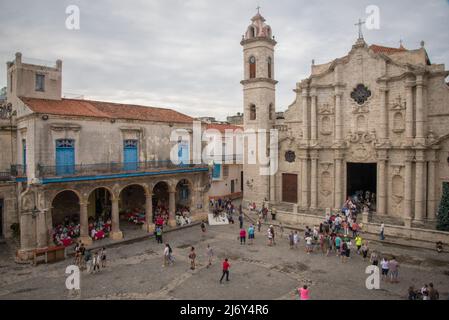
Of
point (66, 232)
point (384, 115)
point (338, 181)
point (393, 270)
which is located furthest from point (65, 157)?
point (384, 115)

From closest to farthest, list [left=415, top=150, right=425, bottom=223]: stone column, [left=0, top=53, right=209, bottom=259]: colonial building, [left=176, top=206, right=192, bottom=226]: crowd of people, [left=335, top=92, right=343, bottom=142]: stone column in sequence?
[left=0, top=53, right=209, bottom=259]: colonial building
[left=415, top=150, right=425, bottom=223]: stone column
[left=176, top=206, right=192, bottom=226]: crowd of people
[left=335, top=92, right=343, bottom=142]: stone column

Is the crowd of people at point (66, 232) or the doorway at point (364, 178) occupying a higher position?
the doorway at point (364, 178)

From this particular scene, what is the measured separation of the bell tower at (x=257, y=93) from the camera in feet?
103

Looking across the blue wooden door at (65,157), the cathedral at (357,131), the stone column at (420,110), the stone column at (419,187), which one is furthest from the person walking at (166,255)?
the stone column at (420,110)

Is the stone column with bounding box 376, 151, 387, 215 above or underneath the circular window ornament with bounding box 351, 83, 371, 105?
underneath

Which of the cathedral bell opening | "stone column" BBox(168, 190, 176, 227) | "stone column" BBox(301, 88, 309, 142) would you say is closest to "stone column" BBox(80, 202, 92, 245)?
"stone column" BBox(168, 190, 176, 227)

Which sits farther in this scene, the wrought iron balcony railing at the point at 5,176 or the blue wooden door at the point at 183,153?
the blue wooden door at the point at 183,153

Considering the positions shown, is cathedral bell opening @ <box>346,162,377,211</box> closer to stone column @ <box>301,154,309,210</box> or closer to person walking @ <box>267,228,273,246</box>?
stone column @ <box>301,154,309,210</box>

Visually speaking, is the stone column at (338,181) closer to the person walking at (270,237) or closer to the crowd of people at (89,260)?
the person walking at (270,237)

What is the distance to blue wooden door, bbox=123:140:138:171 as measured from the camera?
82.7 ft

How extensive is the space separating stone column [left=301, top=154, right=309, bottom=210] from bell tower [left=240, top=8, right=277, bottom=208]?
11.4 feet

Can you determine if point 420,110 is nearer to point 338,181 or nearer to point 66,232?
point 338,181

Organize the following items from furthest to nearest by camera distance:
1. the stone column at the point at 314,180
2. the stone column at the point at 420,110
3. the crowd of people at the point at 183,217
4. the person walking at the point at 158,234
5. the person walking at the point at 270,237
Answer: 1. the stone column at the point at 314,180
2. the crowd of people at the point at 183,217
3. the stone column at the point at 420,110
4. the person walking at the point at 158,234
5. the person walking at the point at 270,237

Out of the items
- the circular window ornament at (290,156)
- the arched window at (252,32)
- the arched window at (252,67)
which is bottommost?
the circular window ornament at (290,156)
